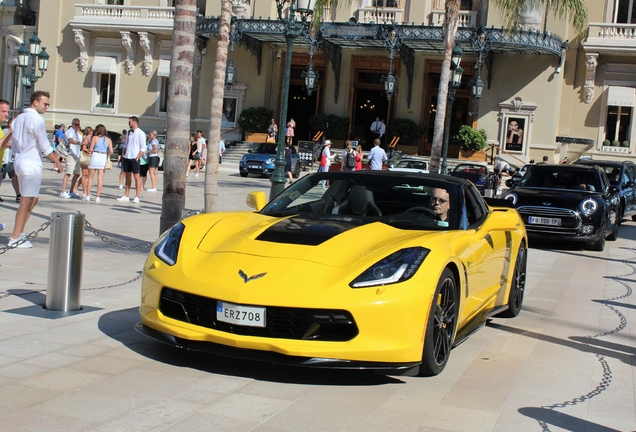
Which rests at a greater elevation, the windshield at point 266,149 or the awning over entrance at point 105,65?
the awning over entrance at point 105,65

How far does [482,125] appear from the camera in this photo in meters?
37.5

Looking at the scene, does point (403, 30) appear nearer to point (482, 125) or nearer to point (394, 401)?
point (482, 125)

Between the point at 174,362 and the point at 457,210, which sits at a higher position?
the point at 457,210

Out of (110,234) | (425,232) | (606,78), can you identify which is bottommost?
(110,234)

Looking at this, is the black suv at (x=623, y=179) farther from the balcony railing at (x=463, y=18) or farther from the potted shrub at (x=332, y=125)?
the potted shrub at (x=332, y=125)

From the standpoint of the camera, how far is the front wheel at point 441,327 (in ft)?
16.6

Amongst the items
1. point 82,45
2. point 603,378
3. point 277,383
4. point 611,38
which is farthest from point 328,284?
point 82,45

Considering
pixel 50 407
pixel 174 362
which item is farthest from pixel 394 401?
pixel 50 407

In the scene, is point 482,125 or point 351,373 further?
point 482,125

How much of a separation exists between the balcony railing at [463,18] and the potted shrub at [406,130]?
4972mm

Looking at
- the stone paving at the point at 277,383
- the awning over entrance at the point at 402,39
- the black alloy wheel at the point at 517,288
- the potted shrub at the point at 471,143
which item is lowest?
the stone paving at the point at 277,383

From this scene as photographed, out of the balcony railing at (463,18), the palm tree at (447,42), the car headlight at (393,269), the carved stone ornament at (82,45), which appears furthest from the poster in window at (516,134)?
the car headlight at (393,269)

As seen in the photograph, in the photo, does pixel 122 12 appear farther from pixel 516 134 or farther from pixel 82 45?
pixel 516 134

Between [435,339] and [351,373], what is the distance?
0.60m
